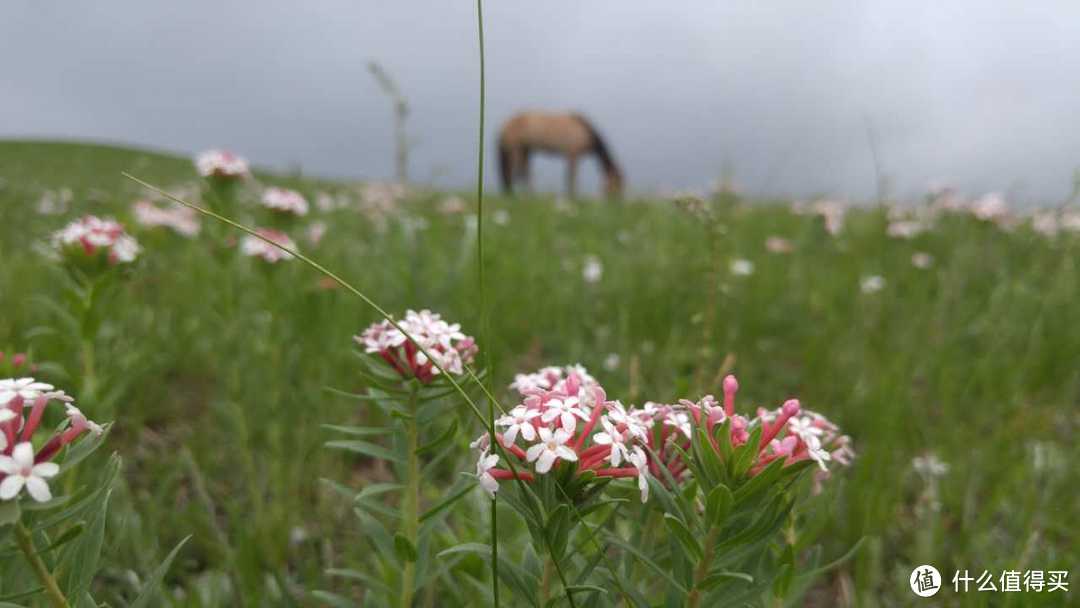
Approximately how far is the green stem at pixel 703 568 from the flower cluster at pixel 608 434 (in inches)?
4.3

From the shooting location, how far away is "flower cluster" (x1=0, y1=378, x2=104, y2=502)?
84cm

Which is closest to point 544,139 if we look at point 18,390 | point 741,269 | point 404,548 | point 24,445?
point 741,269

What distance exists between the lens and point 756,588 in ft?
3.73

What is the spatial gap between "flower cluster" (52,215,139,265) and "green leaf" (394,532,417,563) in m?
1.42

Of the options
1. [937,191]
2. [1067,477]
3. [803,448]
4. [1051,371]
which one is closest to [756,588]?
[803,448]

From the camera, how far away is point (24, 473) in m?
0.85

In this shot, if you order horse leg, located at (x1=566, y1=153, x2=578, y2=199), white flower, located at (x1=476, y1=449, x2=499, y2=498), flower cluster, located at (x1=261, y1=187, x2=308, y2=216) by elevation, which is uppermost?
horse leg, located at (x1=566, y1=153, x2=578, y2=199)

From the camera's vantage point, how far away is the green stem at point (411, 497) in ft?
4.64

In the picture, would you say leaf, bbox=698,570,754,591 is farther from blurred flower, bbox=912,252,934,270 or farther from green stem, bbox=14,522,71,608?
blurred flower, bbox=912,252,934,270

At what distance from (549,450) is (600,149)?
71.0 feet

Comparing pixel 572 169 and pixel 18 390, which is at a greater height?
pixel 572 169

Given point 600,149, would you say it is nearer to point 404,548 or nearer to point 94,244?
point 94,244

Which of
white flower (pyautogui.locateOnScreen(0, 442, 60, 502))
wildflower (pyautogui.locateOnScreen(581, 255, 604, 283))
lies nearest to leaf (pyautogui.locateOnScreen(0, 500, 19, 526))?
white flower (pyautogui.locateOnScreen(0, 442, 60, 502))

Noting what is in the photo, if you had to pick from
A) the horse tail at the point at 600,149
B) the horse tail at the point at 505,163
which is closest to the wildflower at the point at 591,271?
the horse tail at the point at 505,163
